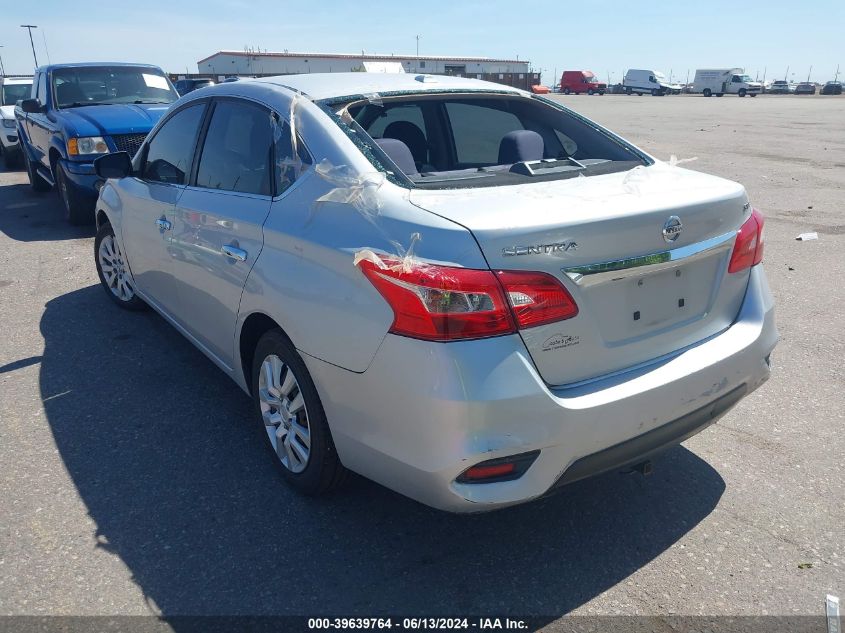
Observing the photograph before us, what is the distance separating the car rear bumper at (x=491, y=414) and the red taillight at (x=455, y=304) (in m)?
0.04

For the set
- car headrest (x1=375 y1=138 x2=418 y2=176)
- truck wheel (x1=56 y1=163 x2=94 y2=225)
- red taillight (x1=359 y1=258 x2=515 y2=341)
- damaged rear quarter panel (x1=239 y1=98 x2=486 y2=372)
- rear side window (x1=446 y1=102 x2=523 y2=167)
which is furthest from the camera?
truck wheel (x1=56 y1=163 x2=94 y2=225)

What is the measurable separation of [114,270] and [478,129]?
3213 mm

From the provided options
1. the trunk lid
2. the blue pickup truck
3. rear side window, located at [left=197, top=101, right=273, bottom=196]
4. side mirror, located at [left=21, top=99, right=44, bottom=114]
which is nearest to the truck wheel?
the blue pickup truck

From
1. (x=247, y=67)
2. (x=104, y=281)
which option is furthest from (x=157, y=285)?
(x=247, y=67)

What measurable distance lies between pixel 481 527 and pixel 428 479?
28.5 inches

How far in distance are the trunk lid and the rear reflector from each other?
271 millimetres

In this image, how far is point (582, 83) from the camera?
68.2 m

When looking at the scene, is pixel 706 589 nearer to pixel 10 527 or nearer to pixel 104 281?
pixel 10 527

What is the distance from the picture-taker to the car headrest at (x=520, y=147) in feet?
11.3

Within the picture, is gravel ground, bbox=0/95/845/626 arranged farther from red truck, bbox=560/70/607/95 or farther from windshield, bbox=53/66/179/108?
red truck, bbox=560/70/607/95

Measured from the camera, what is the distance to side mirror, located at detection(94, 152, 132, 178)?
450 centimetres

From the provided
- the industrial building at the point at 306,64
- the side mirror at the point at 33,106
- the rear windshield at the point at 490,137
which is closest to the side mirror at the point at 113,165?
the rear windshield at the point at 490,137

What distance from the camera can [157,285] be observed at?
440cm

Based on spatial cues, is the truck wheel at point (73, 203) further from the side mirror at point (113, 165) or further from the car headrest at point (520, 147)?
the car headrest at point (520, 147)
